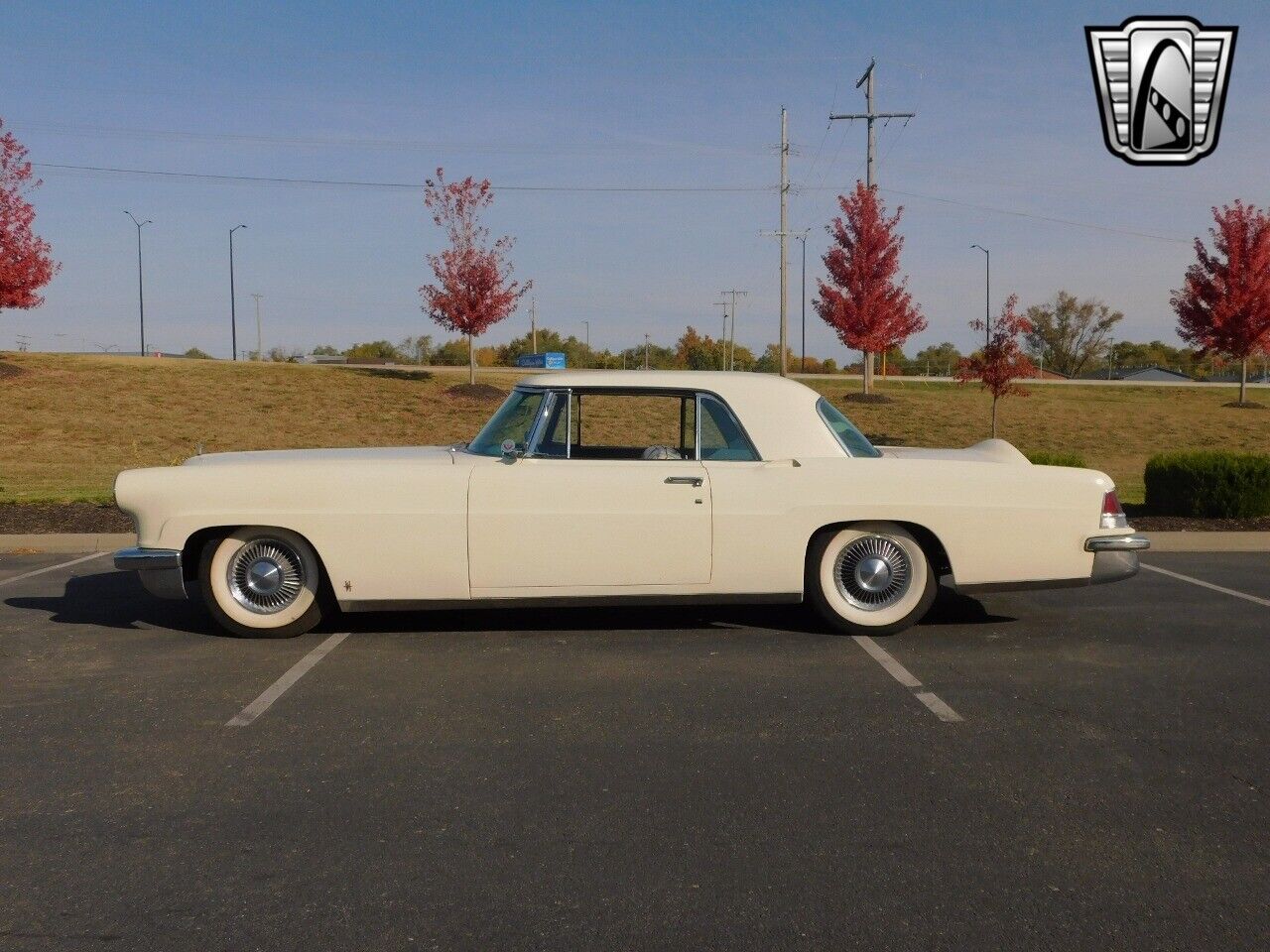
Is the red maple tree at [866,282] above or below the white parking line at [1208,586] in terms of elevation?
above

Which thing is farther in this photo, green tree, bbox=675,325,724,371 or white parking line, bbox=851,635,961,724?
green tree, bbox=675,325,724,371

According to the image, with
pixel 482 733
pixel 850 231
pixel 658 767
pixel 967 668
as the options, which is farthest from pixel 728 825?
pixel 850 231

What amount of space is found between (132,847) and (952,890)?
2.64 m

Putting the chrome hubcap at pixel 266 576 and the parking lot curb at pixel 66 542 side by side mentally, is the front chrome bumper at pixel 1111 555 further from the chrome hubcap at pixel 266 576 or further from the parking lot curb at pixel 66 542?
the parking lot curb at pixel 66 542

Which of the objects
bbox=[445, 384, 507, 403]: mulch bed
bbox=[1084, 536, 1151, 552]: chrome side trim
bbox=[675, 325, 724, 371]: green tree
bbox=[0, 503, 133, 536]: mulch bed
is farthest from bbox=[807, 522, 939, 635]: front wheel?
bbox=[675, 325, 724, 371]: green tree

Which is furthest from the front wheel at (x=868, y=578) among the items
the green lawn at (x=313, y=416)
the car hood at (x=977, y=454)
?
the green lawn at (x=313, y=416)

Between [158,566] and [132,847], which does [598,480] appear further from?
[132,847]

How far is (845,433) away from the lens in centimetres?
770

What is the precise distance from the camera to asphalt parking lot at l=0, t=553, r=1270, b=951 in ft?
11.7

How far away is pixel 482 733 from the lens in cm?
543

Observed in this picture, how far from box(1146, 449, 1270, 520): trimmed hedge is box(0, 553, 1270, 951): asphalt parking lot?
19.3 feet

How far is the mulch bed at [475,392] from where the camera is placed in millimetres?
33531

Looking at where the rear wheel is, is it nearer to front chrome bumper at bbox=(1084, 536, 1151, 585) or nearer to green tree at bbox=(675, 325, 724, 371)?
front chrome bumper at bbox=(1084, 536, 1151, 585)

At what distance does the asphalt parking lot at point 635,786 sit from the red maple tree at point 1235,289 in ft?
106
